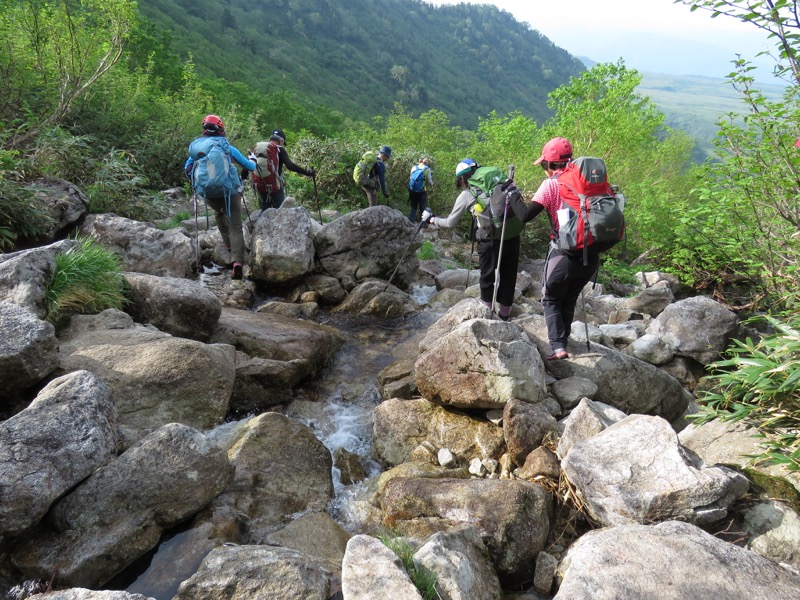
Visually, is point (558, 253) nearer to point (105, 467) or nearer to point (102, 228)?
point (105, 467)

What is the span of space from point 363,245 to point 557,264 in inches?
241

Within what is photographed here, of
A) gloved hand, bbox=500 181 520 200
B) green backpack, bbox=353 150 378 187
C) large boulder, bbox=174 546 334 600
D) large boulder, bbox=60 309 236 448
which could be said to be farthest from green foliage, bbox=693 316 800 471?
green backpack, bbox=353 150 378 187

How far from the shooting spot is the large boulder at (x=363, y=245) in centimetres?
1127

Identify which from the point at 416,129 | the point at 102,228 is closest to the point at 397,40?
the point at 416,129

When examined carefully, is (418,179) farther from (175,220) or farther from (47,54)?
(47,54)

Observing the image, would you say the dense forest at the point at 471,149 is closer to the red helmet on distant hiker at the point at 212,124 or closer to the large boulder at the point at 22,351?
the red helmet on distant hiker at the point at 212,124

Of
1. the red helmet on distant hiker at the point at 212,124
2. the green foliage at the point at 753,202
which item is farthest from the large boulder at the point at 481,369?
the red helmet on distant hiker at the point at 212,124

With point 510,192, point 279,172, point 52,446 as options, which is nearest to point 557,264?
point 510,192

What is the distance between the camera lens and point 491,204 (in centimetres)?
676

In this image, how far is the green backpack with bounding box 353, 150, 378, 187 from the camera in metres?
16.1

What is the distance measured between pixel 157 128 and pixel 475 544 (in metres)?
17.5

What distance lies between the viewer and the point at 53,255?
6.71 meters

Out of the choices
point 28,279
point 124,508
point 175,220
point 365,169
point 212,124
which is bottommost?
point 124,508

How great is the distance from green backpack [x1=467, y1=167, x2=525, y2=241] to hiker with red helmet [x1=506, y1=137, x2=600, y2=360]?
352mm
